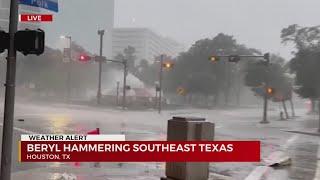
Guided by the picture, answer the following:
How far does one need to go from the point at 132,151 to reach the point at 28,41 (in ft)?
11.6

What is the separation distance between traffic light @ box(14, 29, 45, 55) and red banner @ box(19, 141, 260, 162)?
103 inches

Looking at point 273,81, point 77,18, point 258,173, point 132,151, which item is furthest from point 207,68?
point 132,151

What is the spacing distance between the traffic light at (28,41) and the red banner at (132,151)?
2.61m

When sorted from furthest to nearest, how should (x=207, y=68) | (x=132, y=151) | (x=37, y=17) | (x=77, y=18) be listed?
1. (x=207, y=68)
2. (x=77, y=18)
3. (x=132, y=151)
4. (x=37, y=17)

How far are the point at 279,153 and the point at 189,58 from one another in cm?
9068

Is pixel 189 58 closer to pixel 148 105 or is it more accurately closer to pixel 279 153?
pixel 148 105

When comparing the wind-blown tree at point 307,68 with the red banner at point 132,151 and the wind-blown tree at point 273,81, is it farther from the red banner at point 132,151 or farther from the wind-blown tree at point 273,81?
the red banner at point 132,151

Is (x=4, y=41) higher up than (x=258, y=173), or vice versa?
(x=4, y=41)

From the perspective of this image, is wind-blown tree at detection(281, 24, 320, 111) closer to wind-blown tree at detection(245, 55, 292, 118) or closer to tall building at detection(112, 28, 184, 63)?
wind-blown tree at detection(245, 55, 292, 118)

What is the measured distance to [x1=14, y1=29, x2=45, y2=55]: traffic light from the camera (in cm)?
805

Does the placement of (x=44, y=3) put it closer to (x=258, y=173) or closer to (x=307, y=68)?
(x=258, y=173)

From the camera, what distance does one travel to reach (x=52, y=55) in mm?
87625

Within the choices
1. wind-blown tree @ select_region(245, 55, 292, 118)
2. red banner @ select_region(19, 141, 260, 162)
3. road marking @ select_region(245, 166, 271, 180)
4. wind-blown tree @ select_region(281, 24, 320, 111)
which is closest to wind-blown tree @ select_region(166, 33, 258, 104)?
wind-blown tree @ select_region(245, 55, 292, 118)

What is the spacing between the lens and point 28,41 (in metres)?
8.06
